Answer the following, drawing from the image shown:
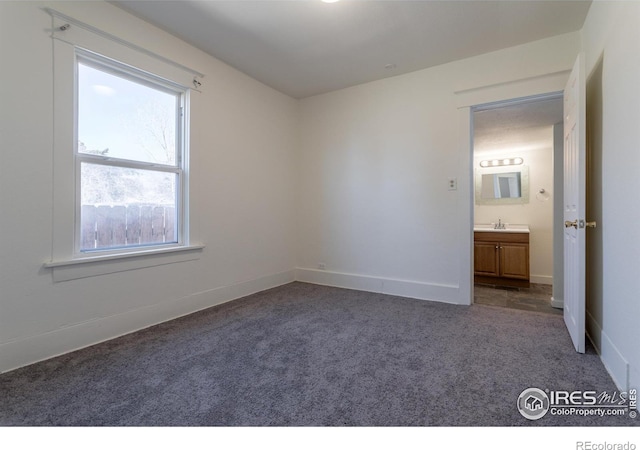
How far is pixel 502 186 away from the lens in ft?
17.4

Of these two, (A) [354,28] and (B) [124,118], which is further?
(A) [354,28]

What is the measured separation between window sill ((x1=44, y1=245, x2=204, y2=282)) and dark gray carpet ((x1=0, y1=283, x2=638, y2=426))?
1.82 feet

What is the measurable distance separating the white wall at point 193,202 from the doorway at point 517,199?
2697 mm

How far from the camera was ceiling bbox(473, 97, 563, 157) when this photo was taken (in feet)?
11.6

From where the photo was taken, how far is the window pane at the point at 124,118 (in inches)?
91.7

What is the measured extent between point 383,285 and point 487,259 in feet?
6.87

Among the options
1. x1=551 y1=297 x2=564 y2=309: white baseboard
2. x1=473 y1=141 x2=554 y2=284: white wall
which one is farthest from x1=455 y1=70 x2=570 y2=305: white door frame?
x1=473 y1=141 x2=554 y2=284: white wall

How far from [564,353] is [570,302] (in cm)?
53

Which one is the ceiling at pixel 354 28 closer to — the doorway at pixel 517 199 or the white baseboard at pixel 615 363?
the doorway at pixel 517 199

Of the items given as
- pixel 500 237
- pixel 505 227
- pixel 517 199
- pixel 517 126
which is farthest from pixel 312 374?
pixel 517 199

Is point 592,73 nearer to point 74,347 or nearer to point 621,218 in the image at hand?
point 621,218

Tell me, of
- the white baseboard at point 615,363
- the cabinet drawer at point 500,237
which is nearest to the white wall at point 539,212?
the cabinet drawer at point 500,237

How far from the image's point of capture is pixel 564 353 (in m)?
2.12

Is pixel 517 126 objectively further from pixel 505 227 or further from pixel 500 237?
pixel 505 227
